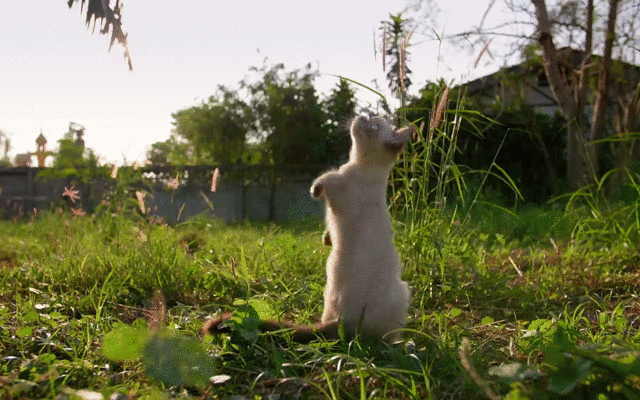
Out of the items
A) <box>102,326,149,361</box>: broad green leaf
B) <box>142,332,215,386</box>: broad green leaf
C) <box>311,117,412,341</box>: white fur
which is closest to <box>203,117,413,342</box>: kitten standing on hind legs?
<box>311,117,412,341</box>: white fur

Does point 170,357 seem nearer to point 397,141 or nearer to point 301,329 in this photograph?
point 301,329

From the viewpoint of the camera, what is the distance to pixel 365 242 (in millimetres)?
1806

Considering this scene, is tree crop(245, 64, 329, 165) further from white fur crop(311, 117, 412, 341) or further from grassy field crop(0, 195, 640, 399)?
white fur crop(311, 117, 412, 341)

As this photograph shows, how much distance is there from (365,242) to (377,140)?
1.10ft

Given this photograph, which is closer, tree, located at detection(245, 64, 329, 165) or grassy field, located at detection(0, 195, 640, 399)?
grassy field, located at detection(0, 195, 640, 399)

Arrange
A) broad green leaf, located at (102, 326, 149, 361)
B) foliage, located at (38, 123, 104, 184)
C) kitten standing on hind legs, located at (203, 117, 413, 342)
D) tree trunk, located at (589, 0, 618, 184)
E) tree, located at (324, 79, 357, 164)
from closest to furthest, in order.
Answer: broad green leaf, located at (102, 326, 149, 361) < kitten standing on hind legs, located at (203, 117, 413, 342) < tree trunk, located at (589, 0, 618, 184) < foliage, located at (38, 123, 104, 184) < tree, located at (324, 79, 357, 164)

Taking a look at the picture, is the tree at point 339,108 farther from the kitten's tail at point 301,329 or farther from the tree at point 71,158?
the kitten's tail at point 301,329

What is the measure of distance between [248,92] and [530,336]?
8112mm

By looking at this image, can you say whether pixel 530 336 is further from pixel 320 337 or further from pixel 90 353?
pixel 90 353

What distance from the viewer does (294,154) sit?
9227 mm

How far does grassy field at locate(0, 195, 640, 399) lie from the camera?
1313 mm

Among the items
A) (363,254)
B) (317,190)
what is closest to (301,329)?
(363,254)

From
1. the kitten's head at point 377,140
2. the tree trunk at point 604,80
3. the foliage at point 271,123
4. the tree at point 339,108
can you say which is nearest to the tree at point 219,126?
the foliage at point 271,123

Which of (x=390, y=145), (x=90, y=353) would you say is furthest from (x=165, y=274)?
(x=390, y=145)
